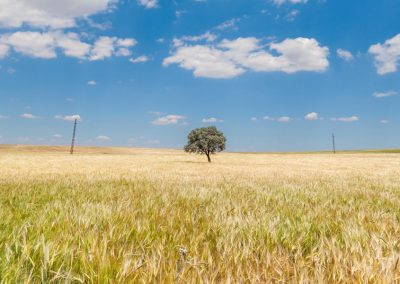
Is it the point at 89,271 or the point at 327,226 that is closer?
the point at 89,271

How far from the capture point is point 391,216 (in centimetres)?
506

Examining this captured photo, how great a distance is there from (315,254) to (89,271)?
6.27 feet

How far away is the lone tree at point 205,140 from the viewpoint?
5478 cm

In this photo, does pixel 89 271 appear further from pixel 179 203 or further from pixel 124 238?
pixel 179 203

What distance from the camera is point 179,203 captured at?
6207 mm

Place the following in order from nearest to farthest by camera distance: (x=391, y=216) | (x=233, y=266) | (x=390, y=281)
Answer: (x=390, y=281) → (x=233, y=266) → (x=391, y=216)

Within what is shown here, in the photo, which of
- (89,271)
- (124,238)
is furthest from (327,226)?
(89,271)

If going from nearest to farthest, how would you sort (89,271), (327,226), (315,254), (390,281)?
(390,281) < (89,271) < (315,254) < (327,226)

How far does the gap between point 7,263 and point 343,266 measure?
2.50 metres

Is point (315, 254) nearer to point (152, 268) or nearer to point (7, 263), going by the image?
point (152, 268)

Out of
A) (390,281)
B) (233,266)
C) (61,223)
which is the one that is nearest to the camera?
(390,281)

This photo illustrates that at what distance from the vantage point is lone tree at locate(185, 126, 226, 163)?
180 feet

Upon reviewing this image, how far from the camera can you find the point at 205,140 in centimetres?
5494

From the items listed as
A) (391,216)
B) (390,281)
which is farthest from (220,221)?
(391,216)
